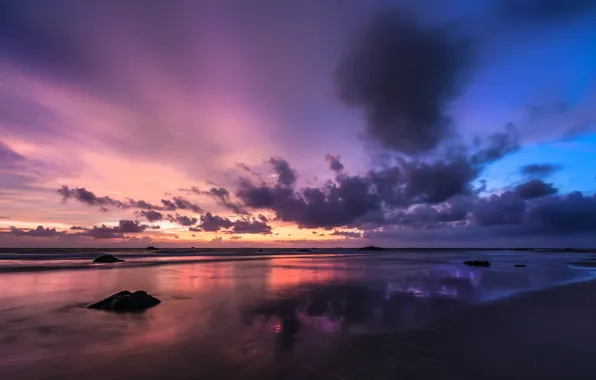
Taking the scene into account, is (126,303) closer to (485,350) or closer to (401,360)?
(401,360)

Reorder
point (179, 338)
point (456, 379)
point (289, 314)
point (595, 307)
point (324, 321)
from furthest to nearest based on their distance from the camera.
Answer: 1. point (595, 307)
2. point (289, 314)
3. point (324, 321)
4. point (179, 338)
5. point (456, 379)

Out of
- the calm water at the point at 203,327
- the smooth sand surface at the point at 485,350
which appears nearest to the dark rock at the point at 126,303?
the calm water at the point at 203,327

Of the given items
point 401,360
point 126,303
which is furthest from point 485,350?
point 126,303

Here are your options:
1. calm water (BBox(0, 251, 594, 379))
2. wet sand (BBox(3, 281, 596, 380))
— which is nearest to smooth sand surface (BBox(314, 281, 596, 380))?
wet sand (BBox(3, 281, 596, 380))

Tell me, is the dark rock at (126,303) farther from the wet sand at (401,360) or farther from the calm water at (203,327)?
the wet sand at (401,360)

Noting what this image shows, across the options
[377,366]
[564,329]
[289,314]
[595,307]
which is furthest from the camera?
[595,307]

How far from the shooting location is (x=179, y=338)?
1320 centimetres

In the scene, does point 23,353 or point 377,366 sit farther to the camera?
point 23,353

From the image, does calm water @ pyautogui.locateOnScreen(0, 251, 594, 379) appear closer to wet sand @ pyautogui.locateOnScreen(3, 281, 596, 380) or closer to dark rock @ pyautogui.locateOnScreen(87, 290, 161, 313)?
wet sand @ pyautogui.locateOnScreen(3, 281, 596, 380)

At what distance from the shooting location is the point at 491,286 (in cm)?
2964

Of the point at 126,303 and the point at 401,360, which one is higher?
the point at 126,303

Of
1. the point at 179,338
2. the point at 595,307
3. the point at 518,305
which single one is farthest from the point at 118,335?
the point at 595,307

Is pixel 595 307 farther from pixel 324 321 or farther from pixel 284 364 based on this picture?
pixel 284 364

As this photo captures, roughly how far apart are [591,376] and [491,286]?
73.3 feet
